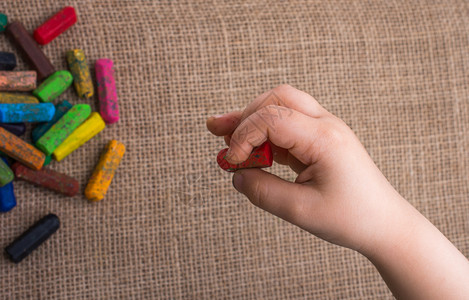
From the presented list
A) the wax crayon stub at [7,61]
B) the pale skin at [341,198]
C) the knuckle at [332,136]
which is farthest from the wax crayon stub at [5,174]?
the knuckle at [332,136]

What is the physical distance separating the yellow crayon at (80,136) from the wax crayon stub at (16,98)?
0.12 metres

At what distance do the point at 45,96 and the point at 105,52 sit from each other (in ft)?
0.57

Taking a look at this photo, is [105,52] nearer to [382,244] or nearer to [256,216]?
[256,216]

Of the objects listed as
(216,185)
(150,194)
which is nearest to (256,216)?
(216,185)

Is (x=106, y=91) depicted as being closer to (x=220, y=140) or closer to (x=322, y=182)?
(x=220, y=140)

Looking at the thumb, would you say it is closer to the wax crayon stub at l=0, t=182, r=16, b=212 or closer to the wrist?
the wrist

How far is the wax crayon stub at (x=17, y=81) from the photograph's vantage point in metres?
0.99

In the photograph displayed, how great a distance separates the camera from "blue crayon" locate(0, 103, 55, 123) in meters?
0.96

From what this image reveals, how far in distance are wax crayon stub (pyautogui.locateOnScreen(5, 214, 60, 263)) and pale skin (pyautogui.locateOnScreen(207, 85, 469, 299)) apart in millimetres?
502

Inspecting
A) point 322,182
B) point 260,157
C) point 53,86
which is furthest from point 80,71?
point 322,182

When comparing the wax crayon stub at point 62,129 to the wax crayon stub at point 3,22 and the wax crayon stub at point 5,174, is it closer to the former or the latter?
the wax crayon stub at point 5,174

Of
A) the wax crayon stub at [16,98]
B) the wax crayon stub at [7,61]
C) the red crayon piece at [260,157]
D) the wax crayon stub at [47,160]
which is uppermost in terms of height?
the wax crayon stub at [7,61]

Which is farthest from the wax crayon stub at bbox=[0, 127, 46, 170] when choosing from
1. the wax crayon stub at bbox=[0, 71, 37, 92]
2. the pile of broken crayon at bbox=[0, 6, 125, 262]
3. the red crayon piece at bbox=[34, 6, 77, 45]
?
the red crayon piece at bbox=[34, 6, 77, 45]

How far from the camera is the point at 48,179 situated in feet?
3.25
